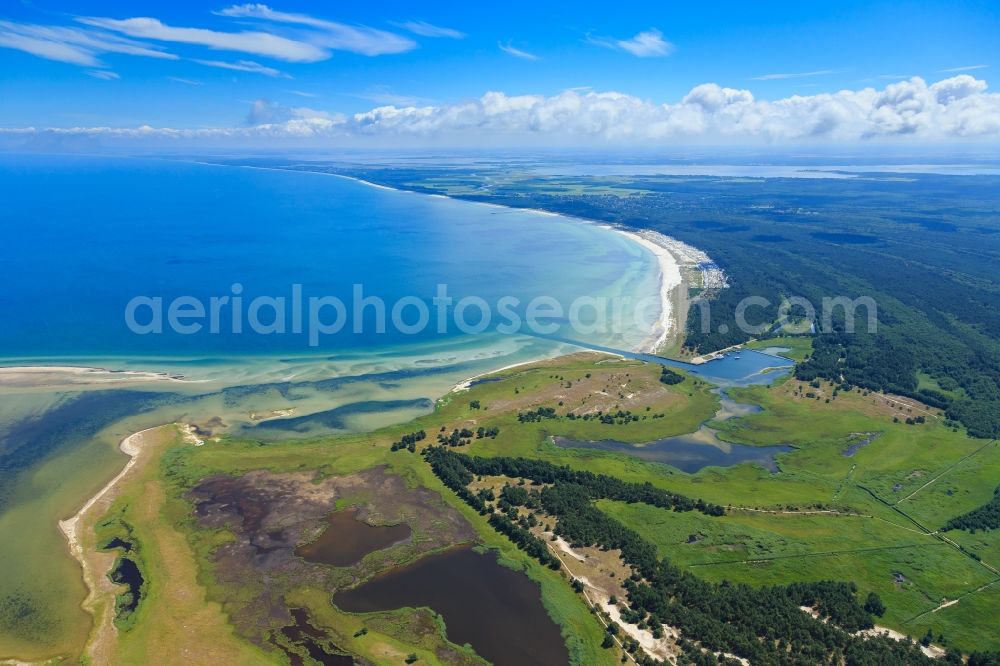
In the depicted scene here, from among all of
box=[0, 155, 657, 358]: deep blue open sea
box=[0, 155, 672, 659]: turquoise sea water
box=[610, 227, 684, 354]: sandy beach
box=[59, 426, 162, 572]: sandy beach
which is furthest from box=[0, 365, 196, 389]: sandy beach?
box=[610, 227, 684, 354]: sandy beach

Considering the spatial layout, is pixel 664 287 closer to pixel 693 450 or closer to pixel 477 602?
pixel 693 450

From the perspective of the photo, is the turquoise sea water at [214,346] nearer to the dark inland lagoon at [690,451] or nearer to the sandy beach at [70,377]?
the sandy beach at [70,377]

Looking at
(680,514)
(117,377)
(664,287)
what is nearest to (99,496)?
(117,377)

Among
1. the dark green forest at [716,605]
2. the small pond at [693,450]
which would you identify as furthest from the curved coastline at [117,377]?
the dark green forest at [716,605]

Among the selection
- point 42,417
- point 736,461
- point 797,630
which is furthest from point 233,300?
point 797,630

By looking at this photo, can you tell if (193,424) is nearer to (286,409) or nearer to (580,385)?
(286,409)

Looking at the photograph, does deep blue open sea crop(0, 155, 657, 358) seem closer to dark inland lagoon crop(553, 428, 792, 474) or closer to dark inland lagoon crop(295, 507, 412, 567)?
dark inland lagoon crop(553, 428, 792, 474)
